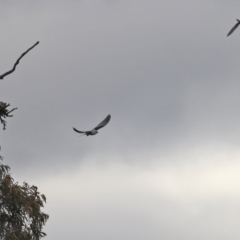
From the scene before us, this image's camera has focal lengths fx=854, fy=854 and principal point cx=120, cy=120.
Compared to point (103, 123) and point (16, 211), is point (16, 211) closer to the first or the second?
point (16, 211)

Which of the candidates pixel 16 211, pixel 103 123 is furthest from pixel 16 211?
pixel 103 123

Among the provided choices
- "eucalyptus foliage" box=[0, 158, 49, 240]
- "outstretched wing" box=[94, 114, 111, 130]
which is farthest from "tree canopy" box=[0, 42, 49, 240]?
"outstretched wing" box=[94, 114, 111, 130]

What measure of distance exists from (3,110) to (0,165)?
1398 centimetres

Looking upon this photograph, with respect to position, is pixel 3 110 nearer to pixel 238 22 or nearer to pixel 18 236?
pixel 238 22

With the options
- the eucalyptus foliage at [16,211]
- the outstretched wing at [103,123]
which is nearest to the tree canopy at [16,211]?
the eucalyptus foliage at [16,211]

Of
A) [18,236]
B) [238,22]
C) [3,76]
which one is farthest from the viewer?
[18,236]

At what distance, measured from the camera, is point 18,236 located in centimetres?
3027

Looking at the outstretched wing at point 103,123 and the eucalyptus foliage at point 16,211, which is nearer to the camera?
the outstretched wing at point 103,123

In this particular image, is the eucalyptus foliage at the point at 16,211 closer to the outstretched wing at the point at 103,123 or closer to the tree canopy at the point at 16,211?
the tree canopy at the point at 16,211

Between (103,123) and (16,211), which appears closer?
(103,123)

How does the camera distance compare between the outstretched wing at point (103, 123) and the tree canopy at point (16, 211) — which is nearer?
the outstretched wing at point (103, 123)

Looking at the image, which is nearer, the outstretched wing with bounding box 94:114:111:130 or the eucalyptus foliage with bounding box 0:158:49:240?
the outstretched wing with bounding box 94:114:111:130

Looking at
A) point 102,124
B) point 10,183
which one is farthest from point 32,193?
point 102,124

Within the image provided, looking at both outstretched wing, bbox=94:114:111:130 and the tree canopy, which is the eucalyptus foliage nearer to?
the tree canopy
